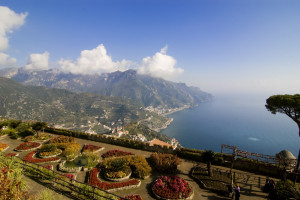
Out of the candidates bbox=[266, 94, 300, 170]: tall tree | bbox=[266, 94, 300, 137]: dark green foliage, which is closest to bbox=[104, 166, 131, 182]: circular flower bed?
bbox=[266, 94, 300, 170]: tall tree

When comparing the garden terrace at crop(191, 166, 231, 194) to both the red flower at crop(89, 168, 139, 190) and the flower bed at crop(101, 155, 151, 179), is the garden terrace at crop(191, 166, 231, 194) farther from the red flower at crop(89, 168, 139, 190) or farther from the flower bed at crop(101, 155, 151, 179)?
the red flower at crop(89, 168, 139, 190)

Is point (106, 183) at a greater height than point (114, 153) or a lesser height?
lesser

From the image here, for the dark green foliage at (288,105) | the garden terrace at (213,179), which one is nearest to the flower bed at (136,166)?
the garden terrace at (213,179)

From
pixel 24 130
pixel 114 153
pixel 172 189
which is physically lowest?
pixel 24 130

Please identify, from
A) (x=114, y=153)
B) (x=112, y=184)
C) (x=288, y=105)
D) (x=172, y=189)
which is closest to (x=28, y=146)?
(x=114, y=153)

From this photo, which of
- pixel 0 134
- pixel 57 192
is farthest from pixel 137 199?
pixel 0 134

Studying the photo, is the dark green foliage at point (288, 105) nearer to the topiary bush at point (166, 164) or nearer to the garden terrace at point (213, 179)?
the garden terrace at point (213, 179)

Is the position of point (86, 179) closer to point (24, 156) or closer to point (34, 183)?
point (34, 183)

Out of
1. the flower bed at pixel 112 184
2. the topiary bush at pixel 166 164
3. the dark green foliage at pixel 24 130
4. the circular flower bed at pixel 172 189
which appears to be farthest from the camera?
the dark green foliage at pixel 24 130

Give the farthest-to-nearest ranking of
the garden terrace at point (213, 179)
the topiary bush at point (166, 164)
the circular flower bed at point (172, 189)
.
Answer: the topiary bush at point (166, 164) < the garden terrace at point (213, 179) < the circular flower bed at point (172, 189)

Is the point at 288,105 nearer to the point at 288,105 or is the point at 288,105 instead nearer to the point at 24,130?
the point at 288,105
